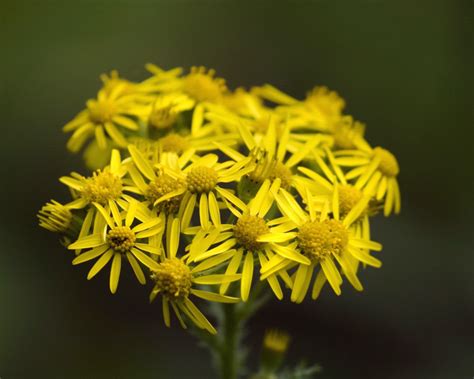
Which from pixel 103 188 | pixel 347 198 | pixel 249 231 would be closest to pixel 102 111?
pixel 103 188

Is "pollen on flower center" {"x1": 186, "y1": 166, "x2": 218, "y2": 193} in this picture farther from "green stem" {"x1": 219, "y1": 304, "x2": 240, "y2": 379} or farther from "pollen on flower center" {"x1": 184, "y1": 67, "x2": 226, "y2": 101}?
"pollen on flower center" {"x1": 184, "y1": 67, "x2": 226, "y2": 101}

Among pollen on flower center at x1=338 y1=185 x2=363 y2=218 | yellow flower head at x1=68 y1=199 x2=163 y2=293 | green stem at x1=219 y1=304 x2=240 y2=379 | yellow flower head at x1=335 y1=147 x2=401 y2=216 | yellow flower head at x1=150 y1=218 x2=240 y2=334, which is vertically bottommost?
green stem at x1=219 y1=304 x2=240 y2=379

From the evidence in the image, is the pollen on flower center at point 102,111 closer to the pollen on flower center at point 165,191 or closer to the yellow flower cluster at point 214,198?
the yellow flower cluster at point 214,198

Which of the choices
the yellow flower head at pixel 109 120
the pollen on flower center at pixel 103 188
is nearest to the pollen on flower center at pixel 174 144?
the yellow flower head at pixel 109 120

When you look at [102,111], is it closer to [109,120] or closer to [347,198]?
[109,120]

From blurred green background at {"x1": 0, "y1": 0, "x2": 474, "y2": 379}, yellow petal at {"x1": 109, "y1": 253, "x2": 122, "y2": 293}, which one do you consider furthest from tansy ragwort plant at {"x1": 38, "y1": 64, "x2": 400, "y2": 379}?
blurred green background at {"x1": 0, "y1": 0, "x2": 474, "y2": 379}

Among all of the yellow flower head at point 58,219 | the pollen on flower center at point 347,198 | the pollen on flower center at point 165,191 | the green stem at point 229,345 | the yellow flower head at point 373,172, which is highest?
the yellow flower head at point 373,172
